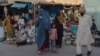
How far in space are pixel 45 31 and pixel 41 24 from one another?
1.24ft

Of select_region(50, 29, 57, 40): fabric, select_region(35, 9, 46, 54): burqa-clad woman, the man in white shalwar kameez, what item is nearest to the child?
select_region(50, 29, 57, 40): fabric

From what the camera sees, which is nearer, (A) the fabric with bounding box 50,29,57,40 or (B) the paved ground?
(B) the paved ground

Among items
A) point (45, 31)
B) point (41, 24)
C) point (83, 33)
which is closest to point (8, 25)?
point (45, 31)

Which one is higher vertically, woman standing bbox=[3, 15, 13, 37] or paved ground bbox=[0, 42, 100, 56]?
woman standing bbox=[3, 15, 13, 37]

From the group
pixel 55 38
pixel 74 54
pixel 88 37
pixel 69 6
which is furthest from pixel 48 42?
pixel 69 6

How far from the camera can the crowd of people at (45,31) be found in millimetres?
9930

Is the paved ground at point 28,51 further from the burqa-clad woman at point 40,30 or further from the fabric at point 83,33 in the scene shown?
the fabric at point 83,33

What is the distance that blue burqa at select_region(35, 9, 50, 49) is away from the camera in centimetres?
1067

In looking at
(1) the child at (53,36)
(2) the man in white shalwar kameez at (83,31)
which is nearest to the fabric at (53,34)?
(1) the child at (53,36)

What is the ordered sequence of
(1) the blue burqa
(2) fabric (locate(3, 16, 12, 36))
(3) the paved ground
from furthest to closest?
(2) fabric (locate(3, 16, 12, 36)) < (3) the paved ground < (1) the blue burqa

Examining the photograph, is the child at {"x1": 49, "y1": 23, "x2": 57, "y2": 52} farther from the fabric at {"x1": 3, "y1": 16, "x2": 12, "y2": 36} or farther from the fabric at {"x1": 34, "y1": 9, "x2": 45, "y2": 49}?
the fabric at {"x1": 3, "y1": 16, "x2": 12, "y2": 36}

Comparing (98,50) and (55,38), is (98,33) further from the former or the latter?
(55,38)

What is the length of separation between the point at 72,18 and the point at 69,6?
1.43 metres

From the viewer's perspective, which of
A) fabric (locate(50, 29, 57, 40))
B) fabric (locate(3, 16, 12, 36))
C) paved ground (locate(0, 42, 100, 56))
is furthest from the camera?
fabric (locate(3, 16, 12, 36))
